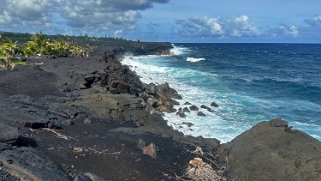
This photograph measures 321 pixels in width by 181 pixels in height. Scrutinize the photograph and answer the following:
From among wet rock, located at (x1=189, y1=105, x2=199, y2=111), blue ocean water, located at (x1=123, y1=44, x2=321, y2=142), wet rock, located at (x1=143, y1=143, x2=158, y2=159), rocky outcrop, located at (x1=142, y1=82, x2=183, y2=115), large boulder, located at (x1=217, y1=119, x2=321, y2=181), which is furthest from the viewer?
wet rock, located at (x1=189, y1=105, x2=199, y2=111)

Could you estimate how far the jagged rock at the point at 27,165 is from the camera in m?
9.50

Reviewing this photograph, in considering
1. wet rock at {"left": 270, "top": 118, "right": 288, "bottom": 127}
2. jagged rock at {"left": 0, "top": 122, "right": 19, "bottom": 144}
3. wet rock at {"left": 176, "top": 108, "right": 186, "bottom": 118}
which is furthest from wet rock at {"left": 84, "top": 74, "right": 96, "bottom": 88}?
jagged rock at {"left": 0, "top": 122, "right": 19, "bottom": 144}

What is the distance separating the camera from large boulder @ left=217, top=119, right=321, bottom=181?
1393 cm

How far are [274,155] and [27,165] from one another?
8379mm

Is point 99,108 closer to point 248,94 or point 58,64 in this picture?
point 58,64

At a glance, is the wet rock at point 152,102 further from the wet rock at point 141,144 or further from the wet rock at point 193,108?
the wet rock at point 141,144

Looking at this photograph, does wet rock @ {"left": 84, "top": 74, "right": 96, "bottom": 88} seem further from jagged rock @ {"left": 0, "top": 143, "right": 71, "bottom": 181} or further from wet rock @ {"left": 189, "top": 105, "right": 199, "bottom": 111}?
jagged rock @ {"left": 0, "top": 143, "right": 71, "bottom": 181}

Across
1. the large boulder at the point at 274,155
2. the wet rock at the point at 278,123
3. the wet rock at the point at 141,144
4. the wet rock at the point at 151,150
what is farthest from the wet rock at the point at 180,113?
the wet rock at the point at 151,150

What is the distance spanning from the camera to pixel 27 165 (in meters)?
10.1

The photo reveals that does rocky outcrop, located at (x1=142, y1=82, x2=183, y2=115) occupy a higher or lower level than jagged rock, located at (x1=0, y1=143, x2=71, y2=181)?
lower

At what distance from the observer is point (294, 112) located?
35.1 m

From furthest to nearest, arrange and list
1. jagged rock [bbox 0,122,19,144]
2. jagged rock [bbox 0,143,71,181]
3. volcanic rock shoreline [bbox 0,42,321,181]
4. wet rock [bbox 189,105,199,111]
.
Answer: wet rock [bbox 189,105,199,111], volcanic rock shoreline [bbox 0,42,321,181], jagged rock [bbox 0,122,19,144], jagged rock [bbox 0,143,71,181]

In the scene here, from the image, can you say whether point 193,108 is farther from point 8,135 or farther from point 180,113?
point 8,135

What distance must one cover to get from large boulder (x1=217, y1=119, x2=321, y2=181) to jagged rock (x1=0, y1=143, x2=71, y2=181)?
6.82 metres
